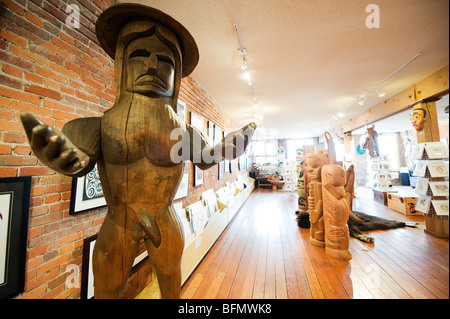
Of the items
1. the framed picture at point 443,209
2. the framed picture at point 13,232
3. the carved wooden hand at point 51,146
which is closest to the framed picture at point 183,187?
the framed picture at point 13,232

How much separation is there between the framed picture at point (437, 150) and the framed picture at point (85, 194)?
5.42 ft

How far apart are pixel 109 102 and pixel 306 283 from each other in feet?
8.72

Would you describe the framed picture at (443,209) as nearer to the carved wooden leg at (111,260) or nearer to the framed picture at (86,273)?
the carved wooden leg at (111,260)

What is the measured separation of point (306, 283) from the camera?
6.04 feet

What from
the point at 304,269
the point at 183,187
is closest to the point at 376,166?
the point at 304,269

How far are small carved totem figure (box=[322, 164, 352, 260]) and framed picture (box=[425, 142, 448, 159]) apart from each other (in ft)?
6.67

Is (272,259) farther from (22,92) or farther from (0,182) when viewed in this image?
(22,92)

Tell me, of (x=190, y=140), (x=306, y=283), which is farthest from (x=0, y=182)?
(x=306, y=283)

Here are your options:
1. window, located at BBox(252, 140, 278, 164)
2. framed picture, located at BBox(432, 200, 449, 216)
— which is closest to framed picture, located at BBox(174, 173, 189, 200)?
framed picture, located at BBox(432, 200, 449, 216)

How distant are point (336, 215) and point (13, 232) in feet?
10.0

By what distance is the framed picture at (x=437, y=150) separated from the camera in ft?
1.60

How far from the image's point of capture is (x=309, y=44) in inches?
94.7

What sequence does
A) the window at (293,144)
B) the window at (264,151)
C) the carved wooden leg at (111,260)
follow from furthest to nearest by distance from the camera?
1. the window at (293,144)
2. the window at (264,151)
3. the carved wooden leg at (111,260)

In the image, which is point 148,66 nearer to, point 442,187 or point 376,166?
point 442,187
